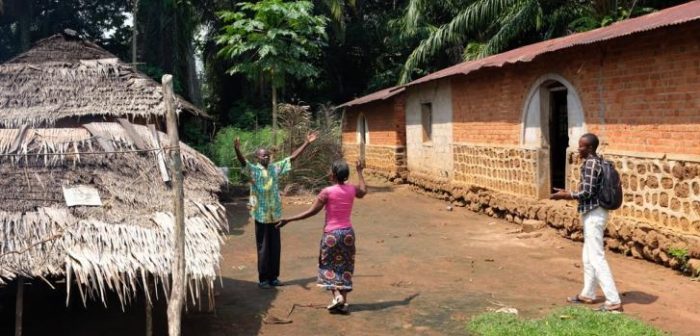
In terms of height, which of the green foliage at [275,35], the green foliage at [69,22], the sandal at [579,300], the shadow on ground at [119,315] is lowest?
the shadow on ground at [119,315]

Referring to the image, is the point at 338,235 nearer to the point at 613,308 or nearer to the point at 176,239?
the point at 176,239

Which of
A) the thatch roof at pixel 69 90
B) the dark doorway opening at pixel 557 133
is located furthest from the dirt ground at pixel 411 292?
the thatch roof at pixel 69 90

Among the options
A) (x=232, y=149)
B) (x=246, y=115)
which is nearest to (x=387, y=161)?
(x=232, y=149)

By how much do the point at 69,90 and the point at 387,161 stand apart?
10.5m

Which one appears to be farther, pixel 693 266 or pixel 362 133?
pixel 362 133

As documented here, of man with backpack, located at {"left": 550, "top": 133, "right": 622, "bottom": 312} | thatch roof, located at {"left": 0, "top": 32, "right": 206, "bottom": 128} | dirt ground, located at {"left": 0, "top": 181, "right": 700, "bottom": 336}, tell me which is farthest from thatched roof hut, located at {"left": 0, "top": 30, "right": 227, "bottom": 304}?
man with backpack, located at {"left": 550, "top": 133, "right": 622, "bottom": 312}

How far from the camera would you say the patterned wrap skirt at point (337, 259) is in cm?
557

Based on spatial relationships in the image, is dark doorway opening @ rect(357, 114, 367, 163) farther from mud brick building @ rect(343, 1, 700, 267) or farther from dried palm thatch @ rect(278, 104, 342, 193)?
mud brick building @ rect(343, 1, 700, 267)

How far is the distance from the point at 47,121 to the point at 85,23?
55.0ft

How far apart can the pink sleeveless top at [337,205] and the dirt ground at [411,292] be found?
893 millimetres

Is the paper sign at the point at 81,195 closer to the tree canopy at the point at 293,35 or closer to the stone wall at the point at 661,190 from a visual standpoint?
the stone wall at the point at 661,190

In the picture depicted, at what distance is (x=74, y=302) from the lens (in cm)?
659

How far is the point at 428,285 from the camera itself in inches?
266

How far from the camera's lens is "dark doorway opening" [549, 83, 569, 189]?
32.9 ft
